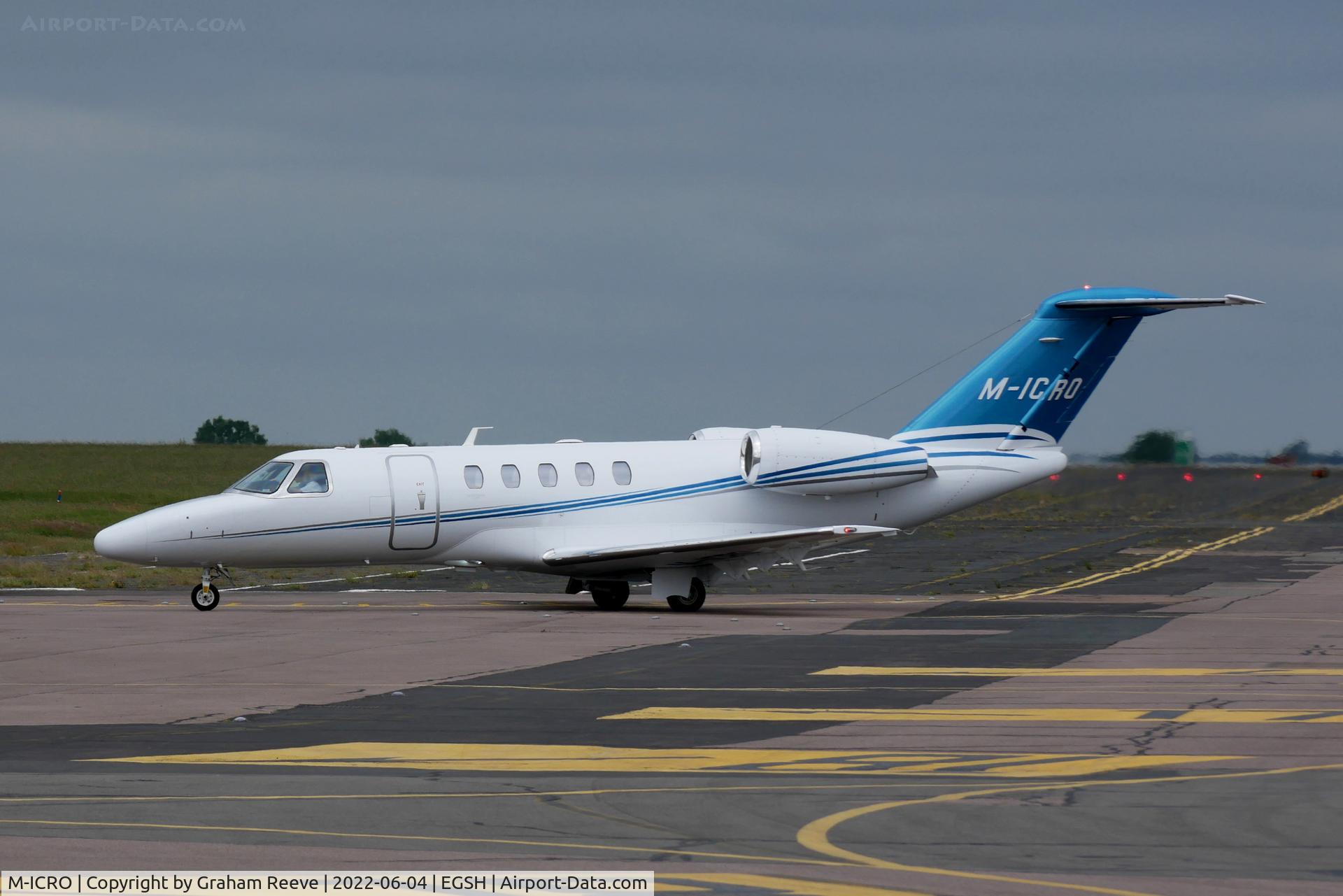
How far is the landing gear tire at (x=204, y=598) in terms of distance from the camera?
29766 mm

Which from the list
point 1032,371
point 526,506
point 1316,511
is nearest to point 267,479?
point 526,506

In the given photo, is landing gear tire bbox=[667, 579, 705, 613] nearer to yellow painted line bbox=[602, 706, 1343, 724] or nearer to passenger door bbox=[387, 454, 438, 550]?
passenger door bbox=[387, 454, 438, 550]

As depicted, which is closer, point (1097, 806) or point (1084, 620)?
point (1097, 806)

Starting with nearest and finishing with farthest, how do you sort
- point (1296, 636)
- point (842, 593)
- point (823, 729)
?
point (823, 729), point (1296, 636), point (842, 593)

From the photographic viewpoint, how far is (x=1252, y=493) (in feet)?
252

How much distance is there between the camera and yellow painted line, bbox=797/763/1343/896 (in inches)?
360

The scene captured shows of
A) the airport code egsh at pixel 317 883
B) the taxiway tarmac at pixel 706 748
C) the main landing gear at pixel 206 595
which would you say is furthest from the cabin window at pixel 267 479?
the airport code egsh at pixel 317 883

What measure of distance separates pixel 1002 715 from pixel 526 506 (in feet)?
51.2

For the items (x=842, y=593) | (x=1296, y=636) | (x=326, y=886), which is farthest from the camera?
(x=842, y=593)

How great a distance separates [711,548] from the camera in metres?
29.6

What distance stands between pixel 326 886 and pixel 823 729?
23.3 feet

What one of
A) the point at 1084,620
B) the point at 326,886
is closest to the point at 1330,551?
the point at 1084,620

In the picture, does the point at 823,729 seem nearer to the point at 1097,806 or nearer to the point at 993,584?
the point at 1097,806

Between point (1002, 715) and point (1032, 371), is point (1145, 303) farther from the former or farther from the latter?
point (1002, 715)
